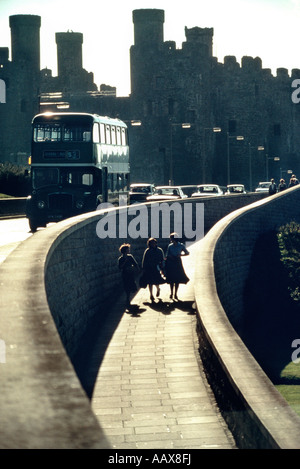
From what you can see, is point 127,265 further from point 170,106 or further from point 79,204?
point 170,106

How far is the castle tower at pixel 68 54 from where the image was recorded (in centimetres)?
8781

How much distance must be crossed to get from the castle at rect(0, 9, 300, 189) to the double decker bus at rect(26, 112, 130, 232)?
4503cm

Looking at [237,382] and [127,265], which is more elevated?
[237,382]

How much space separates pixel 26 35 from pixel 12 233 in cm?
6116

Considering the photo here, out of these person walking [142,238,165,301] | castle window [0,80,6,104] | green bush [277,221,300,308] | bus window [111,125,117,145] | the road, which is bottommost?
green bush [277,221,300,308]

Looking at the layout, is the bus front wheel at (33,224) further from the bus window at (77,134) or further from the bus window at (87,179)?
the bus window at (77,134)

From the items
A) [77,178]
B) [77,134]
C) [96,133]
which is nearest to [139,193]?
[77,178]

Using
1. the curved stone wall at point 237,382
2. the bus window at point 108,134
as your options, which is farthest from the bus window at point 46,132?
the curved stone wall at point 237,382

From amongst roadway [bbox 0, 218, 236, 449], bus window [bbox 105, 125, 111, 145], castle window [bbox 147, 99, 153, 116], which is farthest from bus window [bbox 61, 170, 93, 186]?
castle window [bbox 147, 99, 153, 116]

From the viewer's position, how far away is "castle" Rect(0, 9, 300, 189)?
78062 millimetres

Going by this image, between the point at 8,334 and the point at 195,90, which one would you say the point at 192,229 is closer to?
the point at 8,334

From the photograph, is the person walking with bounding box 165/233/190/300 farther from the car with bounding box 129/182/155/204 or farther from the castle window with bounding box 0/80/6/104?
the castle window with bounding box 0/80/6/104

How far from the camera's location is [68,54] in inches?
3465

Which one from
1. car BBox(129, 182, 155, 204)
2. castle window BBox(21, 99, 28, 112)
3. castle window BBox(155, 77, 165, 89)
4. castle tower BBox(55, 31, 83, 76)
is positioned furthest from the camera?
castle tower BBox(55, 31, 83, 76)
